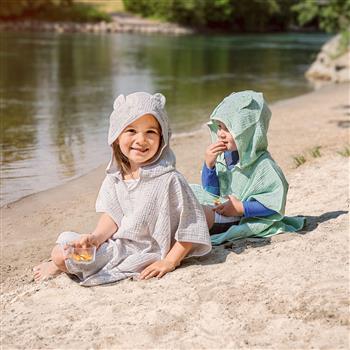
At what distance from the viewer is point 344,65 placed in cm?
2320

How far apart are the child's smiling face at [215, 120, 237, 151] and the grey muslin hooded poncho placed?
1.92 feet

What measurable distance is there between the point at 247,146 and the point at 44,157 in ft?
19.7

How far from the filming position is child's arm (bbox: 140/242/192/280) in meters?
4.66

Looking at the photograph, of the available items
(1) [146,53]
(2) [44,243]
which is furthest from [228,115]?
(1) [146,53]

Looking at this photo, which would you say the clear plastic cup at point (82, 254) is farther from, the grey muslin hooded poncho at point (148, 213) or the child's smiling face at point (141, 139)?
the child's smiling face at point (141, 139)

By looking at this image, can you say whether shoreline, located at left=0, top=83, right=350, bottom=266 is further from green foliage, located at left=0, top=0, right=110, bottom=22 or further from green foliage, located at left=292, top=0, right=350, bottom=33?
green foliage, located at left=0, top=0, right=110, bottom=22

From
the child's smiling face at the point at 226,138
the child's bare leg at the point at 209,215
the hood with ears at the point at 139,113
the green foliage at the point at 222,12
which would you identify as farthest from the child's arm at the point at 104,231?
the green foliage at the point at 222,12

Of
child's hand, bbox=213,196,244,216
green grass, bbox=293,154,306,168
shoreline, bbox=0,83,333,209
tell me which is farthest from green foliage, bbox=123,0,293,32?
child's hand, bbox=213,196,244,216

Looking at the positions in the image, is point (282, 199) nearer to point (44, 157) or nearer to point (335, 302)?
point (335, 302)

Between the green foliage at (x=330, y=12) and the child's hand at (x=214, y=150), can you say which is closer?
the child's hand at (x=214, y=150)

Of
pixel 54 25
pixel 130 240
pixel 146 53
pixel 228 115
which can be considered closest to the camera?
pixel 130 240

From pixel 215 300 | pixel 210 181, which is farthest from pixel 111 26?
pixel 215 300

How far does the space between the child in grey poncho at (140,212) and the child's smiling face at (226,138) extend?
0.60 m

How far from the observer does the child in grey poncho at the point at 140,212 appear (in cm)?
466
